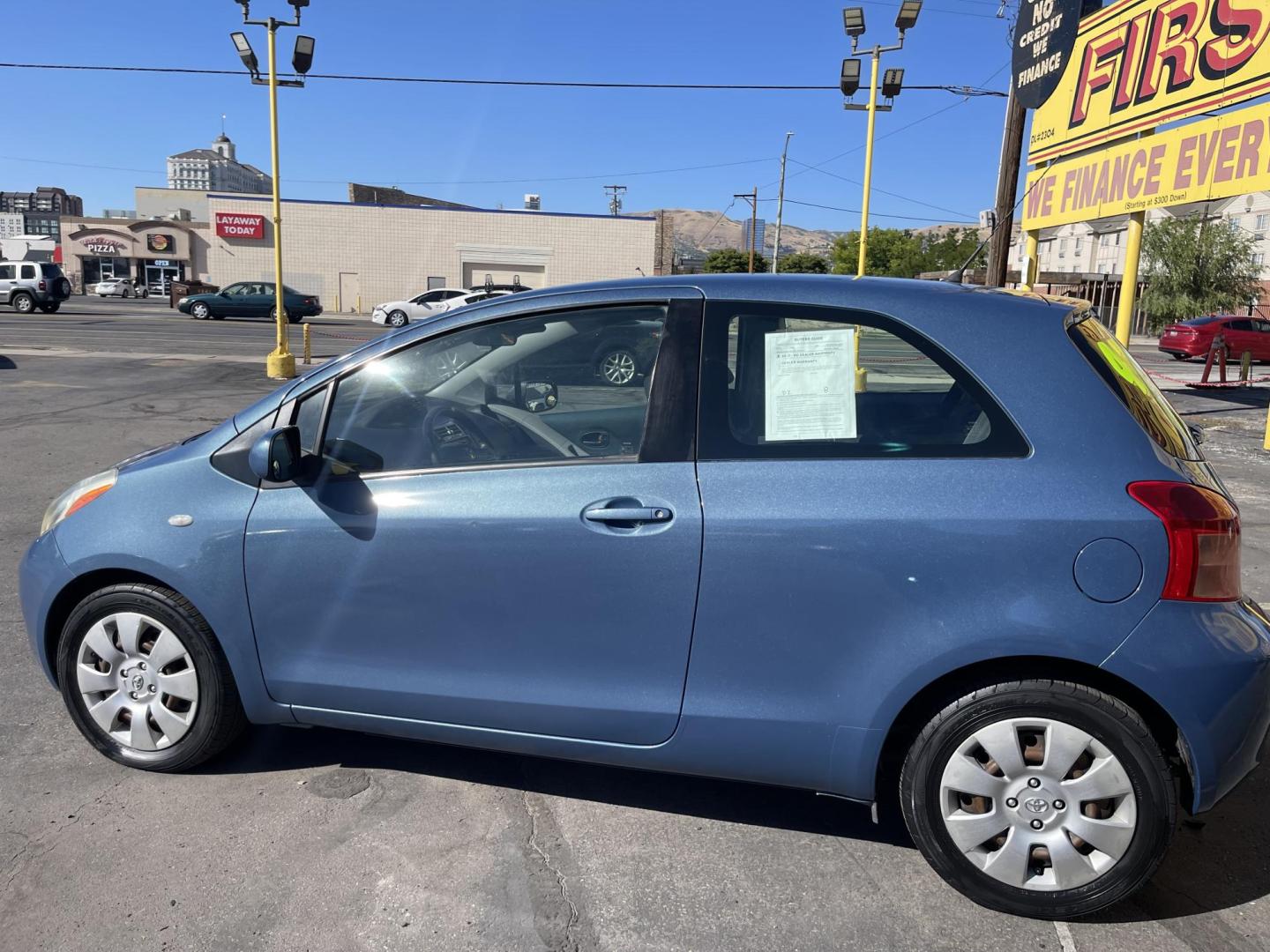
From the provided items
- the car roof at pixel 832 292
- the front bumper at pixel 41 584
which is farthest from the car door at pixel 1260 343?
the front bumper at pixel 41 584

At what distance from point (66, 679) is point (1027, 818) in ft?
10.3

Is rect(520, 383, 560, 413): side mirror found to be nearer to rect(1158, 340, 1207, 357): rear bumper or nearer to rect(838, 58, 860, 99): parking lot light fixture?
rect(838, 58, 860, 99): parking lot light fixture

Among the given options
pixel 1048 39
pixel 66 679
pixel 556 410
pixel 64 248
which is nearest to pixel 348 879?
pixel 66 679

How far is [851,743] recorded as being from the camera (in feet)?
8.73

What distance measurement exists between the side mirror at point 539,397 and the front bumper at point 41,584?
1.63 m

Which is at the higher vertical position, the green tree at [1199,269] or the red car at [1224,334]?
the green tree at [1199,269]

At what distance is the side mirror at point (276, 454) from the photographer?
2.92 metres

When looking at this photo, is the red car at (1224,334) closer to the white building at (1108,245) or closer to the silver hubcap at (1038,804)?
the white building at (1108,245)

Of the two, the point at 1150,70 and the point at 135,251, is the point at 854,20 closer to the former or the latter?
the point at 1150,70

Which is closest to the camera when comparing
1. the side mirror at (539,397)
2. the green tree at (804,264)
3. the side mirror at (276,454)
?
the side mirror at (276,454)

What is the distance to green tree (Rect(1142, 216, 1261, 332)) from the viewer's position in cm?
4350

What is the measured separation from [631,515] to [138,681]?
186 centimetres

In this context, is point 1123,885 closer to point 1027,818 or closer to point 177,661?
point 1027,818

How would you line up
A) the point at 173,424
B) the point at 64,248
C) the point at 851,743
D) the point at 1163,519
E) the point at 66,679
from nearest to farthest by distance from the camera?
the point at 1163,519 → the point at 851,743 → the point at 66,679 → the point at 173,424 → the point at 64,248
